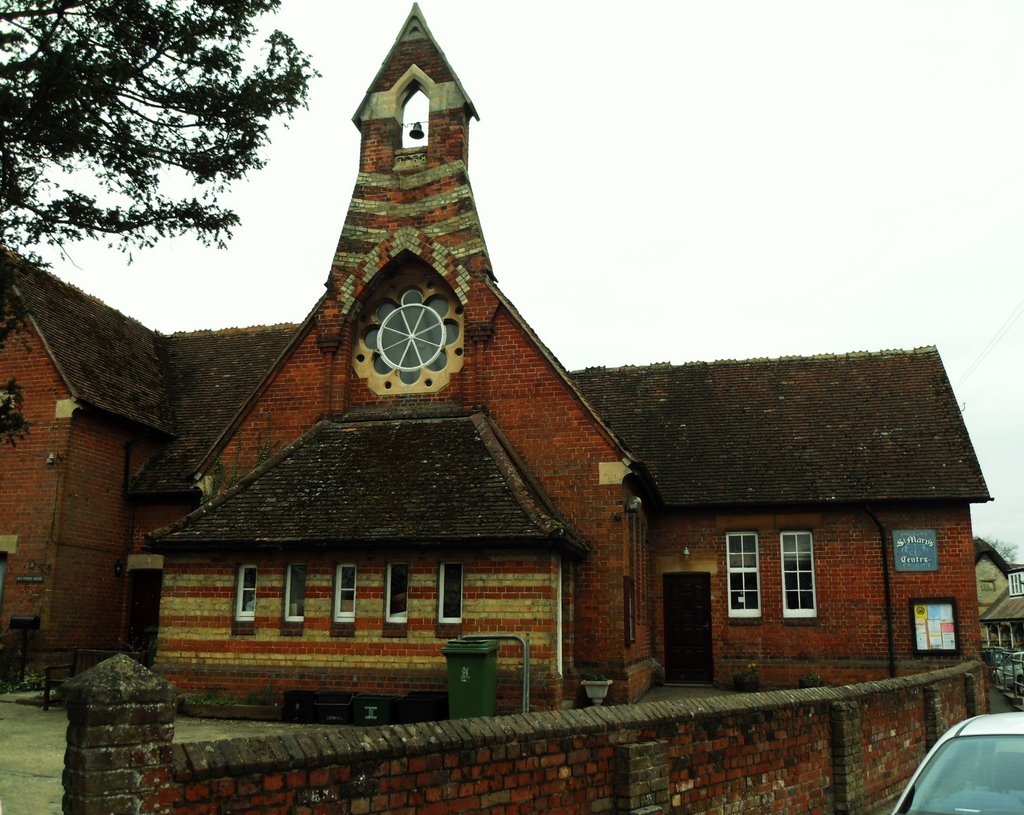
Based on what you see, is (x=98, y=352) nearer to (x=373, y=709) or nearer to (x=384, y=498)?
(x=384, y=498)

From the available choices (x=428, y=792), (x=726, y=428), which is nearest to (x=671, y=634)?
(x=726, y=428)

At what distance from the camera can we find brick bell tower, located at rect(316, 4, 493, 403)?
703 inches

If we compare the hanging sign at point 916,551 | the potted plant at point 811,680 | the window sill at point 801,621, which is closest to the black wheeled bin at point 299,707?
the potted plant at point 811,680

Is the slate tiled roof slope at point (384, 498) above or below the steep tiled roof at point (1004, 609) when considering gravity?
above

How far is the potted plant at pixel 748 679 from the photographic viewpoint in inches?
772

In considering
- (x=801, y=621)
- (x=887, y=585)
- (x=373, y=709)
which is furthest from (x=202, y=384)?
(x=887, y=585)

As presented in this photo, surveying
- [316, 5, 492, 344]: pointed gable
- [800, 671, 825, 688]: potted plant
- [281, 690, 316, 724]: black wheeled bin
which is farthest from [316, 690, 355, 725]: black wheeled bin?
[800, 671, 825, 688]: potted plant

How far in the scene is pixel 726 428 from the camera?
22.8m

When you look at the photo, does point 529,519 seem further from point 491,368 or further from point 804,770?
point 804,770

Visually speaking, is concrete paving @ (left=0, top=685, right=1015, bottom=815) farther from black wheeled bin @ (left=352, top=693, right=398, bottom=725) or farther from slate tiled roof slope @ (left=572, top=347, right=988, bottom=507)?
slate tiled roof slope @ (left=572, top=347, right=988, bottom=507)

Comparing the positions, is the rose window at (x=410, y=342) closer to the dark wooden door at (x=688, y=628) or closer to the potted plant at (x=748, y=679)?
the dark wooden door at (x=688, y=628)

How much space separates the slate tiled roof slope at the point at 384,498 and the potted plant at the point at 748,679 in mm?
6407

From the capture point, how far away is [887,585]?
2003cm

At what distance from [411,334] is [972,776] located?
13.6 m
